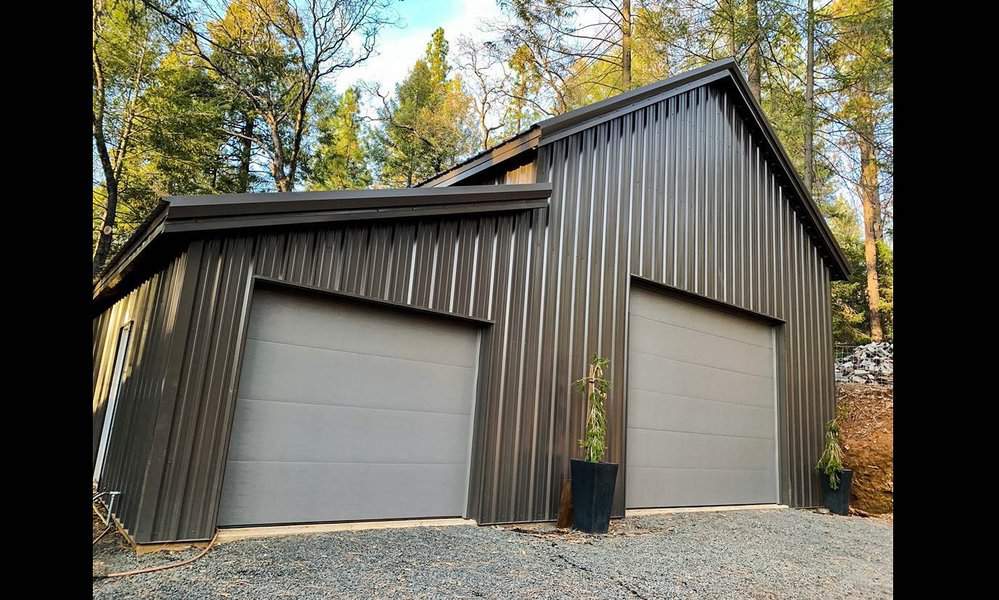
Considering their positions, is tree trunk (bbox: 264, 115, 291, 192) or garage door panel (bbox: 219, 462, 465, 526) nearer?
garage door panel (bbox: 219, 462, 465, 526)

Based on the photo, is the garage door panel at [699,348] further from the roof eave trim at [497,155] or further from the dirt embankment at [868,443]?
the roof eave trim at [497,155]

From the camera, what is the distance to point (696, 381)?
6844 millimetres

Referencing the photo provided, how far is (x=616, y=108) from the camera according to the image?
6.41 meters

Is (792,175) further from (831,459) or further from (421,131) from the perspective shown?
(421,131)

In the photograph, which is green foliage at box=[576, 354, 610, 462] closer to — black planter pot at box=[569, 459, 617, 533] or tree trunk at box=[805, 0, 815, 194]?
black planter pot at box=[569, 459, 617, 533]

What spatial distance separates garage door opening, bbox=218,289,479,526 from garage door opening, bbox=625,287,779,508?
211 centimetres

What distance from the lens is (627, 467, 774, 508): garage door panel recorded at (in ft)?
20.1

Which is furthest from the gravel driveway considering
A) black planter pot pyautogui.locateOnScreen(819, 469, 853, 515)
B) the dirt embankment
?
the dirt embankment

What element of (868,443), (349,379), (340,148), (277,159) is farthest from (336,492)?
(340,148)

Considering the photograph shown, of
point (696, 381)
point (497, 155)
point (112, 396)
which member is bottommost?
point (112, 396)

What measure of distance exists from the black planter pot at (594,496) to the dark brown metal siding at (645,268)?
0.32 meters

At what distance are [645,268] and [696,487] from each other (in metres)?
2.58
